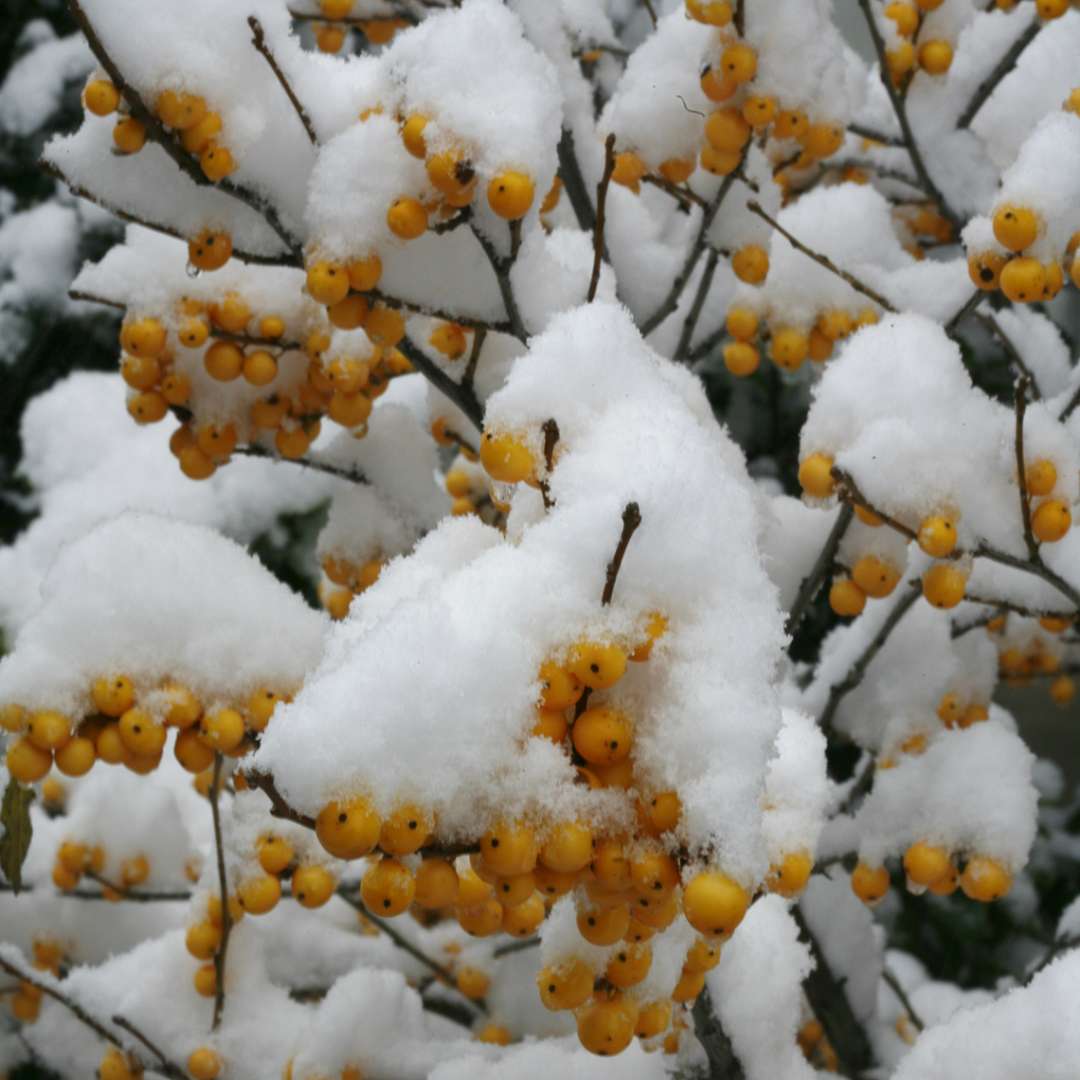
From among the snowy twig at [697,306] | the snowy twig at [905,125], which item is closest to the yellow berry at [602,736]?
the snowy twig at [697,306]

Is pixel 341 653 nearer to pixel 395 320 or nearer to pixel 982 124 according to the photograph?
pixel 395 320

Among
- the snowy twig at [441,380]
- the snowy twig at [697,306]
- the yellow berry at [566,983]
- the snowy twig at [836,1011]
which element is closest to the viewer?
the yellow berry at [566,983]

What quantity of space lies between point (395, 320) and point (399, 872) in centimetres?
62

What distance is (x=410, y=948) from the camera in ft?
5.14

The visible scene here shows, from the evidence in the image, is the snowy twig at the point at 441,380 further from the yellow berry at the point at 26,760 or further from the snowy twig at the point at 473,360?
the yellow berry at the point at 26,760

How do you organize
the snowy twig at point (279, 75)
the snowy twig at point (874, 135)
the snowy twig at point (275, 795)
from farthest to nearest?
the snowy twig at point (874, 135) → the snowy twig at point (279, 75) → the snowy twig at point (275, 795)

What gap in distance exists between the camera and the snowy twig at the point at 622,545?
0.63 m

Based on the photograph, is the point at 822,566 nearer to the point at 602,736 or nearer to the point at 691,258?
the point at 691,258

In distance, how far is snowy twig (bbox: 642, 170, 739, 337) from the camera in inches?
49.1

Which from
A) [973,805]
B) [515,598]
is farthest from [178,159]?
[973,805]

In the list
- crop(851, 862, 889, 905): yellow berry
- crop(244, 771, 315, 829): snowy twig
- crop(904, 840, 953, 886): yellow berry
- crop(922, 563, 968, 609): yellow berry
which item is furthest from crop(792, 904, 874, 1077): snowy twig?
crop(244, 771, 315, 829): snowy twig

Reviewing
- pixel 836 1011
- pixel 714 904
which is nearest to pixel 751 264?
pixel 714 904

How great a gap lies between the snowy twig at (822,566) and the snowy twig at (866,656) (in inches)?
4.7

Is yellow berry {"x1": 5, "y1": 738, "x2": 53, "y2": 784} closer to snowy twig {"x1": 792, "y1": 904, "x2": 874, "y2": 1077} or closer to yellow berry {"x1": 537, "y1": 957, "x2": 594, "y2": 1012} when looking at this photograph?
yellow berry {"x1": 537, "y1": 957, "x2": 594, "y2": 1012}
